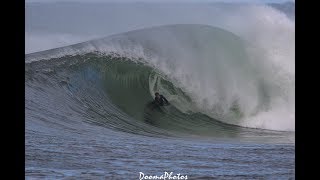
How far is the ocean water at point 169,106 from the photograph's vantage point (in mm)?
7301

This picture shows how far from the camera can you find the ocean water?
7.30 m

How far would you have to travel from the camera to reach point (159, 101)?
481 inches

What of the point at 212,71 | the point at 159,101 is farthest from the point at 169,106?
the point at 212,71

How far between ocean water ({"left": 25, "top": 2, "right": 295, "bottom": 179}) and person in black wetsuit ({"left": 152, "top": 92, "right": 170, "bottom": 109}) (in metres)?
0.16

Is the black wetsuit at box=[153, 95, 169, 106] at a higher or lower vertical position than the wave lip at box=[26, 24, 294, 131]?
lower

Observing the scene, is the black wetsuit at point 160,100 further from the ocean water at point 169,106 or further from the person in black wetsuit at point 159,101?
the ocean water at point 169,106

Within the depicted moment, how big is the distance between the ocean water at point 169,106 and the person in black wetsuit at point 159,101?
0.16 m

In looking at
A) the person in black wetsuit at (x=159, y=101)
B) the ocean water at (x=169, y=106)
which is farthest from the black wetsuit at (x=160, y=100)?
the ocean water at (x=169, y=106)

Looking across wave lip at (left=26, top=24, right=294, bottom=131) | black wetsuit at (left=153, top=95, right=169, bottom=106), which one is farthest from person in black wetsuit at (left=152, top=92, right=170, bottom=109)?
wave lip at (left=26, top=24, right=294, bottom=131)

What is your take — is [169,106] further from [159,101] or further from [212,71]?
[212,71]

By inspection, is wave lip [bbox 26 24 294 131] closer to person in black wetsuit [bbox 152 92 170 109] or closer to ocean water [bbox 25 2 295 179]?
ocean water [bbox 25 2 295 179]
